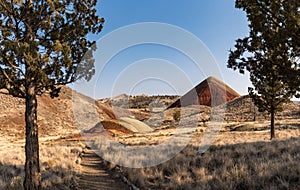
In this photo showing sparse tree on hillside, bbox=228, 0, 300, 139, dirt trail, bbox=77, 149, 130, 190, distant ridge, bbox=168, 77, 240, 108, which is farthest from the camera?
distant ridge, bbox=168, 77, 240, 108

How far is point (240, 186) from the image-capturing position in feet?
28.0

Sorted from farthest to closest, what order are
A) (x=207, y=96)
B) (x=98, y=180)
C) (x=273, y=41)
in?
(x=207, y=96) → (x=98, y=180) → (x=273, y=41)

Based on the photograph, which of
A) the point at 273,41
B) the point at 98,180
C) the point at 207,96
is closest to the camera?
the point at 273,41

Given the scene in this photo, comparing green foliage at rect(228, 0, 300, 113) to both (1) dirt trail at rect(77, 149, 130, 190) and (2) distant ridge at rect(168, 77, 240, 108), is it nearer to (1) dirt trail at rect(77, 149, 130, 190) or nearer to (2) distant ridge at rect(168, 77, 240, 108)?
(1) dirt trail at rect(77, 149, 130, 190)

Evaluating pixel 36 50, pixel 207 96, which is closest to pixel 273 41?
pixel 36 50

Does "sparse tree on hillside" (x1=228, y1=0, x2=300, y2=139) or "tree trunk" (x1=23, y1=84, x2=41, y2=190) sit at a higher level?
"sparse tree on hillside" (x1=228, y1=0, x2=300, y2=139)

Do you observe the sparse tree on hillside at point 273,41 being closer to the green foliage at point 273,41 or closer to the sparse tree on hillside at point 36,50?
the green foliage at point 273,41

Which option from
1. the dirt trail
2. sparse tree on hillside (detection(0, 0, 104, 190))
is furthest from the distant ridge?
sparse tree on hillside (detection(0, 0, 104, 190))

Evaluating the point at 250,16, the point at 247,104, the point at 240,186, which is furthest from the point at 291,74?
the point at 247,104

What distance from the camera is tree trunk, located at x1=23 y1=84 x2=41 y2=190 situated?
945 cm

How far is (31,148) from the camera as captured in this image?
968 centimetres

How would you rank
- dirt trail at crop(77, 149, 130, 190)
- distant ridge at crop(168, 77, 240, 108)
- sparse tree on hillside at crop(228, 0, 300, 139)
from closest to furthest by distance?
1. sparse tree on hillside at crop(228, 0, 300, 139)
2. dirt trail at crop(77, 149, 130, 190)
3. distant ridge at crop(168, 77, 240, 108)

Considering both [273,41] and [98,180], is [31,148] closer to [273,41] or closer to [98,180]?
[98,180]

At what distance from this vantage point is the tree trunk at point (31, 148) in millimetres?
9453
